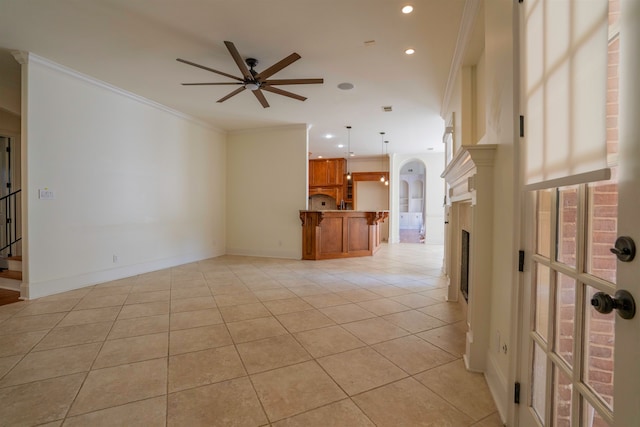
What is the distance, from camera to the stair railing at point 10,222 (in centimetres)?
509

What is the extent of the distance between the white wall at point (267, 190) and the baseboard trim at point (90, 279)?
61.2 inches

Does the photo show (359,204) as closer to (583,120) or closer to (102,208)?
(102,208)

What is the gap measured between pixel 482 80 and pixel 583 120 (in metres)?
2.43

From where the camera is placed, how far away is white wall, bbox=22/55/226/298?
3.52m

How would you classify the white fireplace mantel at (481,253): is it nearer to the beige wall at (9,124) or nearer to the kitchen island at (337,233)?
the kitchen island at (337,233)

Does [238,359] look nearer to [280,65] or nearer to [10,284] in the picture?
[280,65]

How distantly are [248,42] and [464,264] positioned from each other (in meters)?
3.50

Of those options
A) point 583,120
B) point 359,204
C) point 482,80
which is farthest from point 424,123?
point 583,120

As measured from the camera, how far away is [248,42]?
10.4 feet

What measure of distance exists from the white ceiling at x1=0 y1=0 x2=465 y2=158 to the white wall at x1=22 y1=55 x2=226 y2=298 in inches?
15.4

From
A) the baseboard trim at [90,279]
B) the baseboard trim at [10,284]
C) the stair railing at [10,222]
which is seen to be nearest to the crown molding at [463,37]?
the baseboard trim at [90,279]

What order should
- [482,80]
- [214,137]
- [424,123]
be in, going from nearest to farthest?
[482,80] < [424,123] < [214,137]

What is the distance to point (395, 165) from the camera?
9.49 m

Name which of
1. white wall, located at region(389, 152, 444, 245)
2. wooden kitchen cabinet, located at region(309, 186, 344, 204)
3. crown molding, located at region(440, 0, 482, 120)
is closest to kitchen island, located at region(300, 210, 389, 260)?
white wall, located at region(389, 152, 444, 245)
